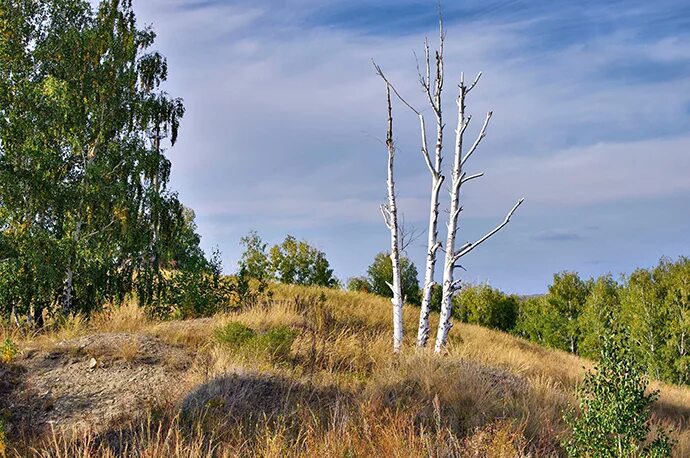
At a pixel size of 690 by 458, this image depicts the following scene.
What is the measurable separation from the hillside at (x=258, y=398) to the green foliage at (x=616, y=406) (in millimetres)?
750

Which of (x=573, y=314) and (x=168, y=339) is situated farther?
(x=573, y=314)

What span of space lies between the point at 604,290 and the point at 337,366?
34574 mm

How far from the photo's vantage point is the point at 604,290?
135 feet

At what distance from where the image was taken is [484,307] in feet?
160

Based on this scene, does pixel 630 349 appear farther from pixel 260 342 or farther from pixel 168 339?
pixel 168 339

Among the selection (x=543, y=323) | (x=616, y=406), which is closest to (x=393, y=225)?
(x=616, y=406)

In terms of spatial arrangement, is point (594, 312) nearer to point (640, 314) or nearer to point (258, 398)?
point (640, 314)

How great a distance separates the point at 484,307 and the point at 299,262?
18236 millimetres

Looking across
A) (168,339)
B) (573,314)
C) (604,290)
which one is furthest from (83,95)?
(573,314)

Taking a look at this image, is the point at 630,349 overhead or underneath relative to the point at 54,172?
underneath

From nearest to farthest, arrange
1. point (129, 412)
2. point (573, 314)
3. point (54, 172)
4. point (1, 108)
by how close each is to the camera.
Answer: point (129, 412), point (1, 108), point (54, 172), point (573, 314)

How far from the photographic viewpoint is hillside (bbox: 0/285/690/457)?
6.27 meters

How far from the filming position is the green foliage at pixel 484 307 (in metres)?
48.8

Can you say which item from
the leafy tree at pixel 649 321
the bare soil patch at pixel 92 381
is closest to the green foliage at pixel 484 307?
the leafy tree at pixel 649 321
